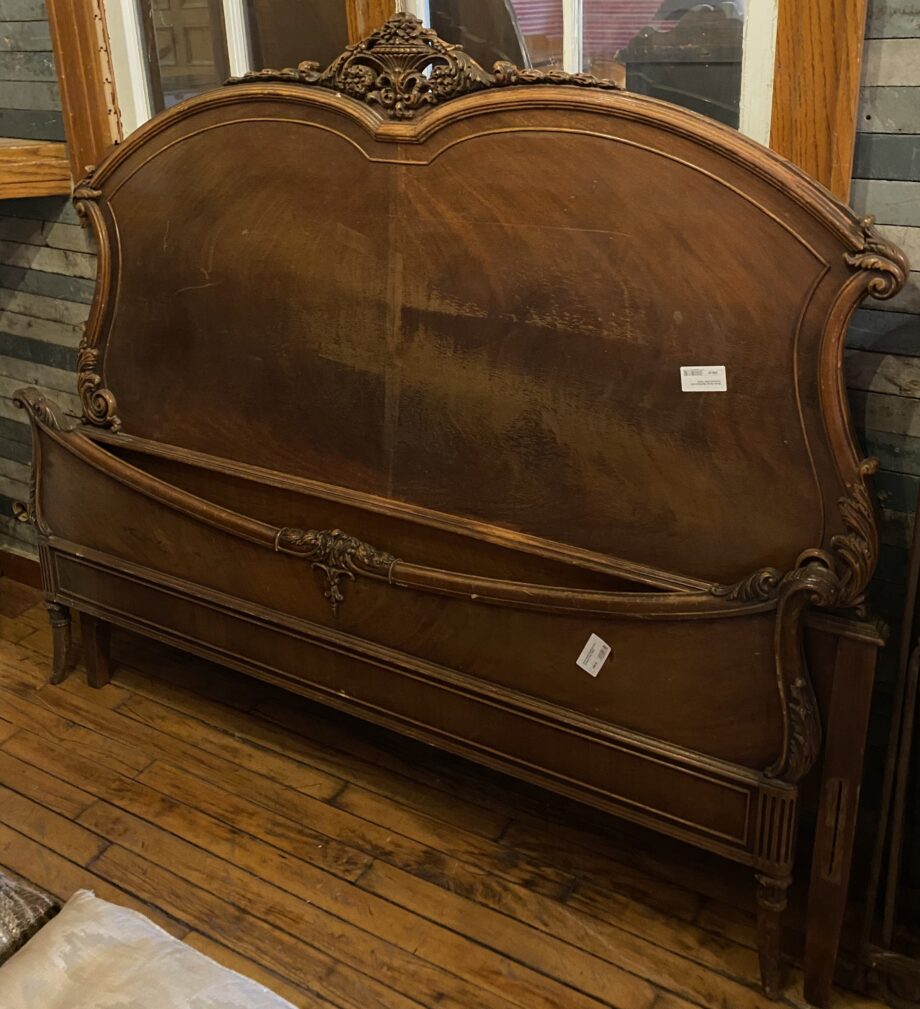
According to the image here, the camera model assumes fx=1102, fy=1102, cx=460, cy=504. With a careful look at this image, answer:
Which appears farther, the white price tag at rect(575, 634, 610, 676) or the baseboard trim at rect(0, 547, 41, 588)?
the baseboard trim at rect(0, 547, 41, 588)

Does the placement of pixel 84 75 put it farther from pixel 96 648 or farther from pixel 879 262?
pixel 879 262

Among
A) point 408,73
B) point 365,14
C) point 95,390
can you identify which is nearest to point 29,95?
point 95,390

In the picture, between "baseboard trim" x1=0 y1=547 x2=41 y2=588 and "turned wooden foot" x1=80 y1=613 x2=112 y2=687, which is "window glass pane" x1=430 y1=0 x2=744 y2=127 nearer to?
"turned wooden foot" x1=80 y1=613 x2=112 y2=687

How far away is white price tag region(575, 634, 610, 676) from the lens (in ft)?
5.92

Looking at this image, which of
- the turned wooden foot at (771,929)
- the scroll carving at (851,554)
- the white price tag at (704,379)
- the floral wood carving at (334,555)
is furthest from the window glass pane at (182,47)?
the turned wooden foot at (771,929)

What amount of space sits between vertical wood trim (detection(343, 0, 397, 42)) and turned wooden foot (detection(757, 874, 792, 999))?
168 centimetres

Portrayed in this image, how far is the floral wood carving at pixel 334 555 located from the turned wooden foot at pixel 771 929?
84cm

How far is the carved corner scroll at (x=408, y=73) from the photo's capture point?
1777 mm

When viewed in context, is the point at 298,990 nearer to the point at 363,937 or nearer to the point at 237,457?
the point at 363,937

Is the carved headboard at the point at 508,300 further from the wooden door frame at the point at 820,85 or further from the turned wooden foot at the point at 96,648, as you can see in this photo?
the turned wooden foot at the point at 96,648

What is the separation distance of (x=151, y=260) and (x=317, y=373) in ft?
1.64

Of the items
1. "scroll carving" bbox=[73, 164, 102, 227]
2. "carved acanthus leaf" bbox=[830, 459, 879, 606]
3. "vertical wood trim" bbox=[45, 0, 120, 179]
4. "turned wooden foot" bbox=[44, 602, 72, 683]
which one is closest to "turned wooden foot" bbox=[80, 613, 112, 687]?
"turned wooden foot" bbox=[44, 602, 72, 683]

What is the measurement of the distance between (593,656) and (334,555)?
55cm

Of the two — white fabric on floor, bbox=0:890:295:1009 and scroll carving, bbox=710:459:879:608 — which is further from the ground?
scroll carving, bbox=710:459:879:608
